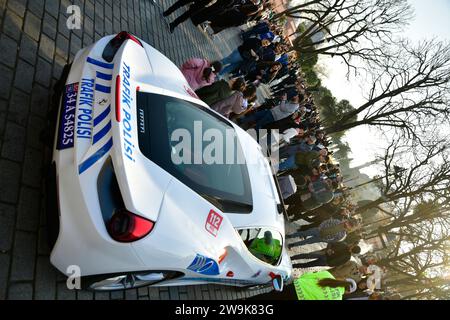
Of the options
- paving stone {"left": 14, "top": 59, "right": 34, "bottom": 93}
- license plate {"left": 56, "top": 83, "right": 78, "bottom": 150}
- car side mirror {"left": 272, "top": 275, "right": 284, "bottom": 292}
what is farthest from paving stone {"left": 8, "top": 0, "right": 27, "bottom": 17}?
car side mirror {"left": 272, "top": 275, "right": 284, "bottom": 292}

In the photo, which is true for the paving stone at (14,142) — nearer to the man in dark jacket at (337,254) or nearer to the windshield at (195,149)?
the windshield at (195,149)

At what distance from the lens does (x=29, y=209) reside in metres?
3.17

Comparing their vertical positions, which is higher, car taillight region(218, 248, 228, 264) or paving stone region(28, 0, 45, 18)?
paving stone region(28, 0, 45, 18)

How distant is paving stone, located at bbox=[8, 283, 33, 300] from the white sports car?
0.35 m

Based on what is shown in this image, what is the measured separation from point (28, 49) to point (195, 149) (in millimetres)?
2466

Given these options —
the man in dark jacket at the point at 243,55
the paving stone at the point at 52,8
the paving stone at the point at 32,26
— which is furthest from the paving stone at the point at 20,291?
the man in dark jacket at the point at 243,55

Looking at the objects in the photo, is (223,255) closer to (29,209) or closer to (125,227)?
(125,227)

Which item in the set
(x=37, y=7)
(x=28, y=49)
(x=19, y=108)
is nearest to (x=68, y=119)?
(x=19, y=108)

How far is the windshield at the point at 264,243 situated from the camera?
3.72 meters

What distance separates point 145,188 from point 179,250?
23.8 inches

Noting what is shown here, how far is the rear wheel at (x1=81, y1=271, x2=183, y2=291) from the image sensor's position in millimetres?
2863

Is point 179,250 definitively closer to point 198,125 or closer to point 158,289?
point 198,125

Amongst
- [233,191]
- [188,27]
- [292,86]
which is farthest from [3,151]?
[292,86]

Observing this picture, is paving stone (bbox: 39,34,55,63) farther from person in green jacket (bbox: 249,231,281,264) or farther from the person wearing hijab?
person in green jacket (bbox: 249,231,281,264)
